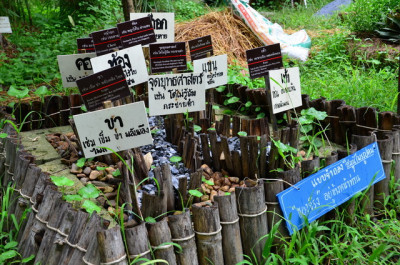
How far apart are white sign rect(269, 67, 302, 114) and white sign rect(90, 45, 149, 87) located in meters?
0.83

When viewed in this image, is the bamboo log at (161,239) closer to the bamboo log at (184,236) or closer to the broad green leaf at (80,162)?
the bamboo log at (184,236)

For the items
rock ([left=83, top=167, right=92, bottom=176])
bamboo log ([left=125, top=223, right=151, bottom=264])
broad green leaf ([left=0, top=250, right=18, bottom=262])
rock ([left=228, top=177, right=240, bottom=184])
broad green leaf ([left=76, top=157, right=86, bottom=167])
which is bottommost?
broad green leaf ([left=0, top=250, right=18, bottom=262])

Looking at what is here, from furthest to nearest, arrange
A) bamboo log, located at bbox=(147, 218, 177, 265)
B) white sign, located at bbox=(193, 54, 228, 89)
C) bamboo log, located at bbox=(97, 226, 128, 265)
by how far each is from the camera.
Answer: white sign, located at bbox=(193, 54, 228, 89) → bamboo log, located at bbox=(147, 218, 177, 265) → bamboo log, located at bbox=(97, 226, 128, 265)

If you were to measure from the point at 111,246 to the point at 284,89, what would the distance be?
1657 millimetres

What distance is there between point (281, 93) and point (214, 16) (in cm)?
350

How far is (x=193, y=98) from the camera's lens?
280 cm

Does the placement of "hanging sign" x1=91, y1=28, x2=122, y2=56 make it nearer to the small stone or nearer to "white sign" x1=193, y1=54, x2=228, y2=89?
"white sign" x1=193, y1=54, x2=228, y2=89

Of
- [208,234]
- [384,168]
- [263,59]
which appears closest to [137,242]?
[208,234]

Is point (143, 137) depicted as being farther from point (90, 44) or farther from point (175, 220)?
point (90, 44)

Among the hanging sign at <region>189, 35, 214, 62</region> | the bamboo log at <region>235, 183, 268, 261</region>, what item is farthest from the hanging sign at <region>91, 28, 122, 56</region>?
the bamboo log at <region>235, 183, 268, 261</region>

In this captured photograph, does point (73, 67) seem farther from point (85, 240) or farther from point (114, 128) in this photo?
point (85, 240)

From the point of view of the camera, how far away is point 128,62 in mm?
2838

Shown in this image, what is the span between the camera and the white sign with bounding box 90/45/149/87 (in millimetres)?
2804

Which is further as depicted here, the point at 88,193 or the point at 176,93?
the point at 176,93
